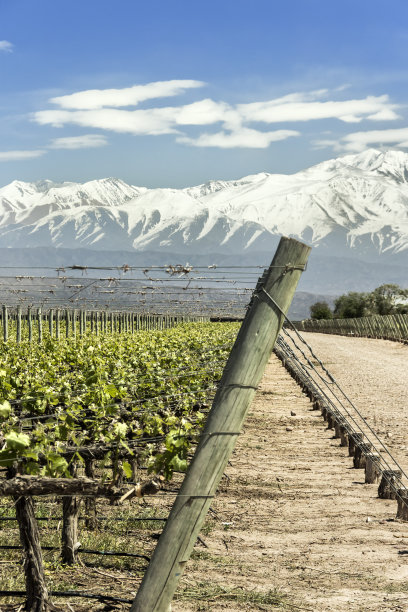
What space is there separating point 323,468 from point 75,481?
323 inches

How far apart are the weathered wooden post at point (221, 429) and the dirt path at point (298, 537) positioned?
1965mm

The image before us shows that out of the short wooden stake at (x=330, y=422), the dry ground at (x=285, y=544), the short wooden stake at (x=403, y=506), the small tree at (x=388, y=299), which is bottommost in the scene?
the small tree at (x=388, y=299)

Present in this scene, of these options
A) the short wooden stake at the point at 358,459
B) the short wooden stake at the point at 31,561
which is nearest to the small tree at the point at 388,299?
the short wooden stake at the point at 358,459

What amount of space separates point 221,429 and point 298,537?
4.72m

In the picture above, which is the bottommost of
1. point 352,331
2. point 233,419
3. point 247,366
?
point 352,331

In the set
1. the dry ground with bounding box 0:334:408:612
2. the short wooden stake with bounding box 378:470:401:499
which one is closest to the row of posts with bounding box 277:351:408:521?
the short wooden stake with bounding box 378:470:401:499

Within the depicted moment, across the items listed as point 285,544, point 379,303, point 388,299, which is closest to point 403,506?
point 285,544

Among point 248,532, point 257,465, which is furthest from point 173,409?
point 248,532

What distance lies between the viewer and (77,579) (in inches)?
277

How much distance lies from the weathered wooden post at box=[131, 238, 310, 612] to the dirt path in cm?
197

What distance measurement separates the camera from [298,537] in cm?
887

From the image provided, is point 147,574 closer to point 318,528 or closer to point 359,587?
point 359,587

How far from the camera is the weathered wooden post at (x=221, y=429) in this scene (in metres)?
4.63

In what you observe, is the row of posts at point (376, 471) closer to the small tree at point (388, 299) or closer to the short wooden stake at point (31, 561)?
the short wooden stake at point (31, 561)
